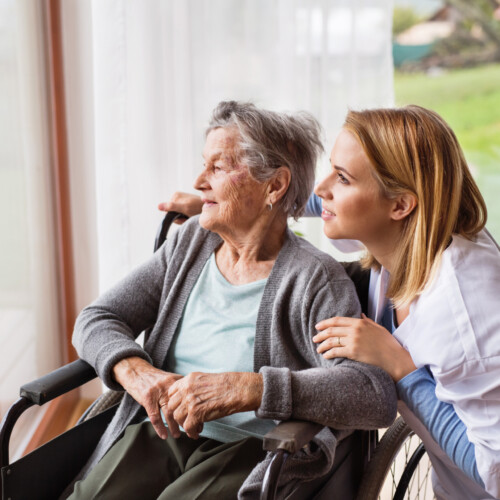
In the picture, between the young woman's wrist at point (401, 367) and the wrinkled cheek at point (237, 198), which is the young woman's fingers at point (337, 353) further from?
the wrinkled cheek at point (237, 198)

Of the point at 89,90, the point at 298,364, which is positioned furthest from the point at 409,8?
the point at 298,364

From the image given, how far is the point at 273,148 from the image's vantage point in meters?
1.63

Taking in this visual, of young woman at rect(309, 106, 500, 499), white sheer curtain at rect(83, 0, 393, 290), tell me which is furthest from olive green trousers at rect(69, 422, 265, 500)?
white sheer curtain at rect(83, 0, 393, 290)

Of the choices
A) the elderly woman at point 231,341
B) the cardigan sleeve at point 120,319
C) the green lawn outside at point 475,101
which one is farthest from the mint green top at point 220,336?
the green lawn outside at point 475,101

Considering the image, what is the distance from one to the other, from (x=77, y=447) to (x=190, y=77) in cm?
167

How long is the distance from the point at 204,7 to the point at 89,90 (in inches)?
23.6

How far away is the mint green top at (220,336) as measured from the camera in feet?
5.09

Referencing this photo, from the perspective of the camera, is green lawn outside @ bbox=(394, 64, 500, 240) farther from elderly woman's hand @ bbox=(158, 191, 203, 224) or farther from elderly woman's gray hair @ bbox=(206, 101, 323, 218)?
elderly woman's gray hair @ bbox=(206, 101, 323, 218)

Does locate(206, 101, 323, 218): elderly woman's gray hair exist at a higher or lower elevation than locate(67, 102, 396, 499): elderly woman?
higher

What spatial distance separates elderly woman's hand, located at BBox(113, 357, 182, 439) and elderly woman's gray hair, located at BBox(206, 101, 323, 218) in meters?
0.53

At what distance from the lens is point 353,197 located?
1.48m

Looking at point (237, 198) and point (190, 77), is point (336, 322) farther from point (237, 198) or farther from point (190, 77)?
point (190, 77)

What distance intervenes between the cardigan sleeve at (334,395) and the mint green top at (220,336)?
9.1 inches

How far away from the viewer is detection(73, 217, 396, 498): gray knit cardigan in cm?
134
